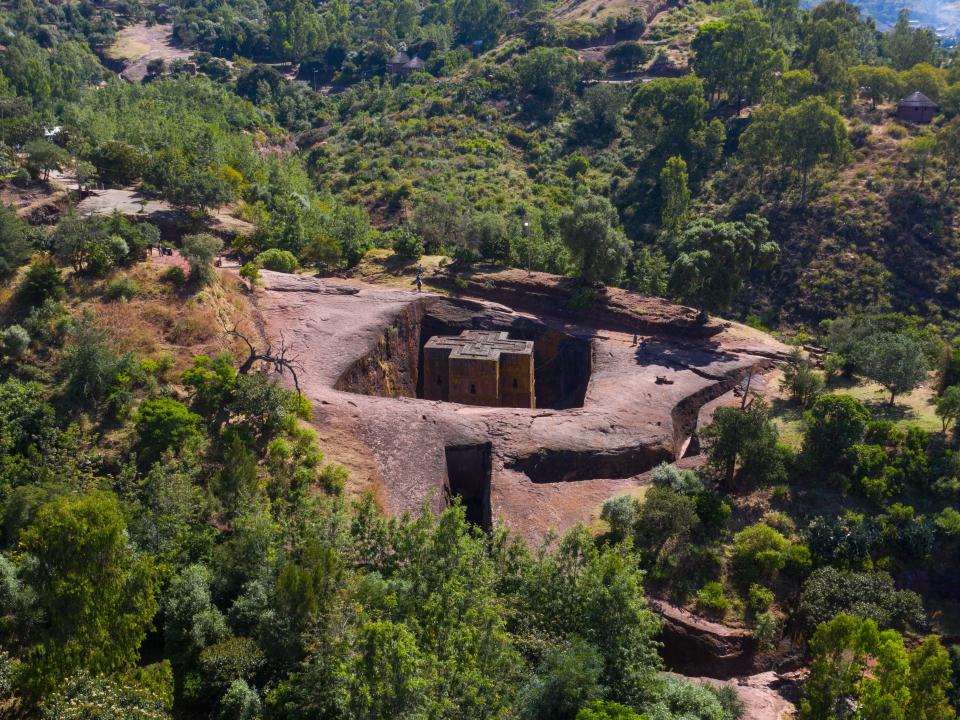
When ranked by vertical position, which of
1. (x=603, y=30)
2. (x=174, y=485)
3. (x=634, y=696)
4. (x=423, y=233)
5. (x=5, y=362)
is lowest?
(x=634, y=696)

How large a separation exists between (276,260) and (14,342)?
19.7 meters

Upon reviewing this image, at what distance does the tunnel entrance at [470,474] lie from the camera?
1308 inches

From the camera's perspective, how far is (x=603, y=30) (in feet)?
336

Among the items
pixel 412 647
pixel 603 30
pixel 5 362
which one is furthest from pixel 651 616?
pixel 603 30

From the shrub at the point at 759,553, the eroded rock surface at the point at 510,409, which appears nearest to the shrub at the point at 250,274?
the eroded rock surface at the point at 510,409

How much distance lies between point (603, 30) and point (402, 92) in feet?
99.4

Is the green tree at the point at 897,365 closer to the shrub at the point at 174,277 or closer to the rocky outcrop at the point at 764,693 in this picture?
the rocky outcrop at the point at 764,693

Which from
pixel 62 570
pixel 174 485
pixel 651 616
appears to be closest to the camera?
pixel 62 570

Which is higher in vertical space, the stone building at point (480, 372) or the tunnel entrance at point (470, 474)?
the stone building at point (480, 372)

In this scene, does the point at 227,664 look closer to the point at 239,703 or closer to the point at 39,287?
the point at 239,703

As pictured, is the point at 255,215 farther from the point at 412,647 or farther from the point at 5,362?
the point at 412,647

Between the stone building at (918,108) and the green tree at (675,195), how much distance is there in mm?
24001

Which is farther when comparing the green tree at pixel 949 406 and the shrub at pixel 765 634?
the green tree at pixel 949 406

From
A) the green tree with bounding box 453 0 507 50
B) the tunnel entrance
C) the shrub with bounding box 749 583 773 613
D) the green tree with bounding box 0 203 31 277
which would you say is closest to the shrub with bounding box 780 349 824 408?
the shrub with bounding box 749 583 773 613
